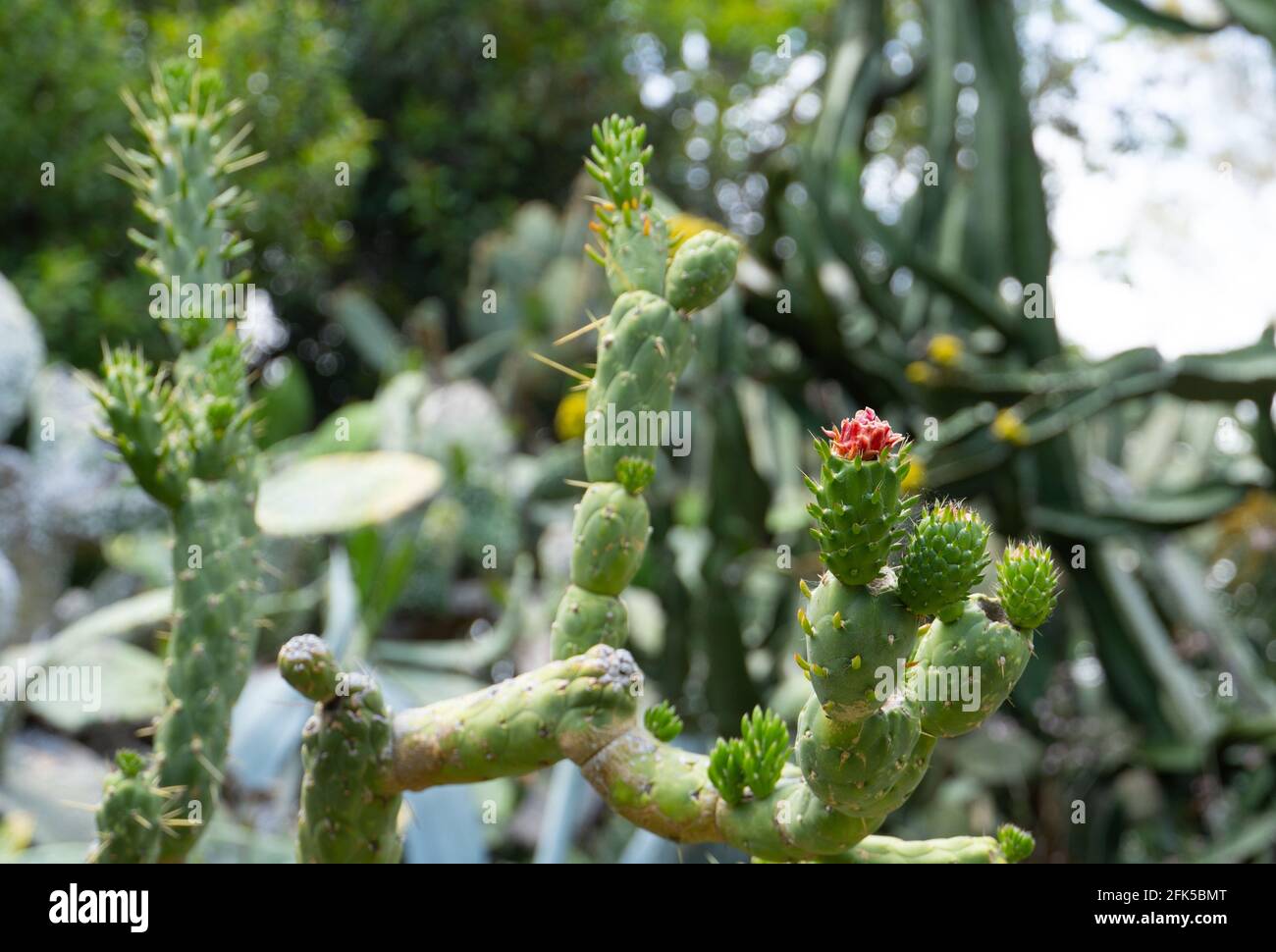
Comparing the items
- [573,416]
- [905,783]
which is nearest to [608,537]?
[905,783]

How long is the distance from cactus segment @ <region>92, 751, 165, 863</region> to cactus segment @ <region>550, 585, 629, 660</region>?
377 millimetres

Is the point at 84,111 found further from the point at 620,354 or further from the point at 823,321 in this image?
the point at 620,354

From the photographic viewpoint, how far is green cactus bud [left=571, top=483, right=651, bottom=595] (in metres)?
0.92

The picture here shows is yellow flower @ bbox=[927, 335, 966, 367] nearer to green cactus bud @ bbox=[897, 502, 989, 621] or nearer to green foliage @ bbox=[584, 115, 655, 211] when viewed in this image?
green foliage @ bbox=[584, 115, 655, 211]

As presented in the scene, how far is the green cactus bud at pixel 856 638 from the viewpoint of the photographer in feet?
2.02

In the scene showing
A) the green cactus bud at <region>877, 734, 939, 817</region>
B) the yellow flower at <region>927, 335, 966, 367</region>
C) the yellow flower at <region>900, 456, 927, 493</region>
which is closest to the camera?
the green cactus bud at <region>877, 734, 939, 817</region>

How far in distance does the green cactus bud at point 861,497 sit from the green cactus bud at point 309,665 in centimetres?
41

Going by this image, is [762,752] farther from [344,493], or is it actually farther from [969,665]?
[344,493]

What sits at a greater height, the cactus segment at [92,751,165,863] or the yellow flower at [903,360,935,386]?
the yellow flower at [903,360,935,386]

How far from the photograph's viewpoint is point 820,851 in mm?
769

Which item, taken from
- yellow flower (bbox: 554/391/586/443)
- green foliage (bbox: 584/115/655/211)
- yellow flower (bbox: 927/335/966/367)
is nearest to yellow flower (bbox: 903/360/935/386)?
yellow flower (bbox: 927/335/966/367)

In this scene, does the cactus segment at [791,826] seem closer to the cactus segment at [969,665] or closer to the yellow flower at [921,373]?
the cactus segment at [969,665]

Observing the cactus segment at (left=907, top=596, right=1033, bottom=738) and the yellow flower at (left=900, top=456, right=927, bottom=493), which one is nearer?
the cactus segment at (left=907, top=596, right=1033, bottom=738)

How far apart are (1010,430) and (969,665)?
212 cm
